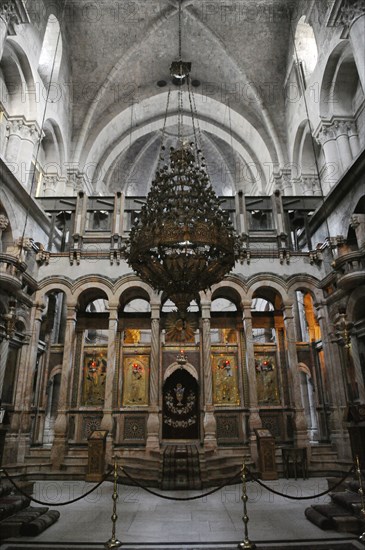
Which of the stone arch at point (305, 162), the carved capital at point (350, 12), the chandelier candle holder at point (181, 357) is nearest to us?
the carved capital at point (350, 12)

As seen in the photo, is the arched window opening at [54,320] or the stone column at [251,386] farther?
the arched window opening at [54,320]

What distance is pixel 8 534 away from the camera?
5.25m

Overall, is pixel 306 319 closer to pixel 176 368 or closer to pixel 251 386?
pixel 251 386

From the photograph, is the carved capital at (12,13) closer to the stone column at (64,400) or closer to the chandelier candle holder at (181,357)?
the stone column at (64,400)

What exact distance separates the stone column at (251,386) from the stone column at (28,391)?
6.14 m

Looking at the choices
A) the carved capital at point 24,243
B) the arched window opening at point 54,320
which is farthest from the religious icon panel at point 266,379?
the carved capital at point 24,243

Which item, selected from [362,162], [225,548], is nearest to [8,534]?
[225,548]

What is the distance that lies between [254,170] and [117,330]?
1202cm

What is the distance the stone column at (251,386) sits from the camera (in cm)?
1075

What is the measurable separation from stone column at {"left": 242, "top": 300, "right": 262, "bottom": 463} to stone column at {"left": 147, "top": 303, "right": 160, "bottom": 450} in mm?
2594

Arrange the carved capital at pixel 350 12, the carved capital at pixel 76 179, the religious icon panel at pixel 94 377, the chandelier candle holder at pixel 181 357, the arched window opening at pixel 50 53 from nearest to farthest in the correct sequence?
the carved capital at pixel 350 12 → the chandelier candle holder at pixel 181 357 → the religious icon panel at pixel 94 377 → the arched window opening at pixel 50 53 → the carved capital at pixel 76 179

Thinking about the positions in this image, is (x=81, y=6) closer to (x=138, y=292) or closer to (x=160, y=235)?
(x=138, y=292)

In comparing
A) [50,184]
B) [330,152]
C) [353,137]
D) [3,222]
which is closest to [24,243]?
[3,222]

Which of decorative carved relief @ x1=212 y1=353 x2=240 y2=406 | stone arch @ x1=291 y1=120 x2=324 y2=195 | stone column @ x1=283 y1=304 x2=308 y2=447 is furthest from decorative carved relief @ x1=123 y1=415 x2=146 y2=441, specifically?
stone arch @ x1=291 y1=120 x2=324 y2=195
